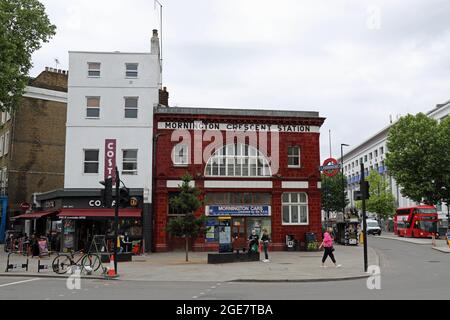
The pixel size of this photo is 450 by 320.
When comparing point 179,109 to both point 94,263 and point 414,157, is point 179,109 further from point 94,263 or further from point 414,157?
point 414,157

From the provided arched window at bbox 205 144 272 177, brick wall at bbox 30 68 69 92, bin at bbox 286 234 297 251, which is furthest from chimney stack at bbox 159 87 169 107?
bin at bbox 286 234 297 251

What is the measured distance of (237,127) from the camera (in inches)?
1298

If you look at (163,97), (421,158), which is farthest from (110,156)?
(421,158)

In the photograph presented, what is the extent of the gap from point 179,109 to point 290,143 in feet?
26.7

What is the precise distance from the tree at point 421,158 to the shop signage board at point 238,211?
1008 inches

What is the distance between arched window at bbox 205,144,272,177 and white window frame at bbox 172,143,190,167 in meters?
1.54

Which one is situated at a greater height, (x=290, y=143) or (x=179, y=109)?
(x=179, y=109)

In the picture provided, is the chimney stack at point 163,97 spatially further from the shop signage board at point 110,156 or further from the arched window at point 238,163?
the arched window at point 238,163

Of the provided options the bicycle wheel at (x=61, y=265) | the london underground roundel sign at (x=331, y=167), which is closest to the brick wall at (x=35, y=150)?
the bicycle wheel at (x=61, y=265)

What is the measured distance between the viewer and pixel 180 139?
3222cm

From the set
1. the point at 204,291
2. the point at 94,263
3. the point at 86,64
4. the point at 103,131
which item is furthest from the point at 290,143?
the point at 204,291

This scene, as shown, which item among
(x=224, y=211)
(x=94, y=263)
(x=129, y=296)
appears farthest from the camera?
(x=224, y=211)

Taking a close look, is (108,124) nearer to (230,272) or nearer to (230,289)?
(230,272)

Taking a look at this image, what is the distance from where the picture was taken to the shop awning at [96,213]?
29.6 metres
